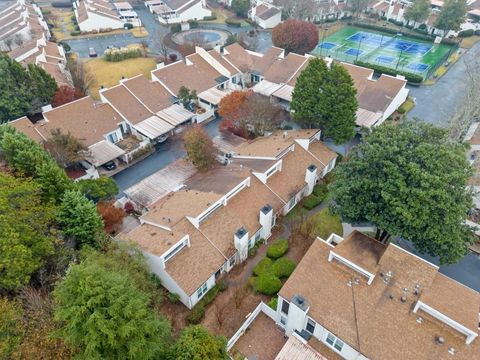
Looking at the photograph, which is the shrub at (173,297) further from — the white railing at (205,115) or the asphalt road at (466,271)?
the white railing at (205,115)

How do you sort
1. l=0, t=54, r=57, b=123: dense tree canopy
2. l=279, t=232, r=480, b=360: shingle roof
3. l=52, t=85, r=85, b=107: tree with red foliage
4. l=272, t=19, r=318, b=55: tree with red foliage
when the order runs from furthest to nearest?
l=272, t=19, r=318, b=55: tree with red foliage
l=52, t=85, r=85, b=107: tree with red foliage
l=0, t=54, r=57, b=123: dense tree canopy
l=279, t=232, r=480, b=360: shingle roof

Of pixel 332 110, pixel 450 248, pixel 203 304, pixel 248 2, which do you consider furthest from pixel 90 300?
pixel 248 2

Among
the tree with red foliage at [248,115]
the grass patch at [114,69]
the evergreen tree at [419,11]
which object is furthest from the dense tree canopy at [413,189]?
the evergreen tree at [419,11]

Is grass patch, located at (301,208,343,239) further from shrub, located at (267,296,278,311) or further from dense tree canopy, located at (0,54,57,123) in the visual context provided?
dense tree canopy, located at (0,54,57,123)

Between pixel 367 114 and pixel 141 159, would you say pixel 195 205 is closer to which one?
pixel 141 159

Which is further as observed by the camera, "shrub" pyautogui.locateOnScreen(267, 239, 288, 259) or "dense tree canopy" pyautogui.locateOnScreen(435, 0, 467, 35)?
"dense tree canopy" pyautogui.locateOnScreen(435, 0, 467, 35)

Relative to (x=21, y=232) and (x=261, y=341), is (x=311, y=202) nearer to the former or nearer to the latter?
(x=261, y=341)

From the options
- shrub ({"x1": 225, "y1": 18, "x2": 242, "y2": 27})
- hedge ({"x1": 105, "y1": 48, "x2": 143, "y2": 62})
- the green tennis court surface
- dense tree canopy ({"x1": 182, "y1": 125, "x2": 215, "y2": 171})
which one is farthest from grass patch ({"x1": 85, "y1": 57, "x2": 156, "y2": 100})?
the green tennis court surface
